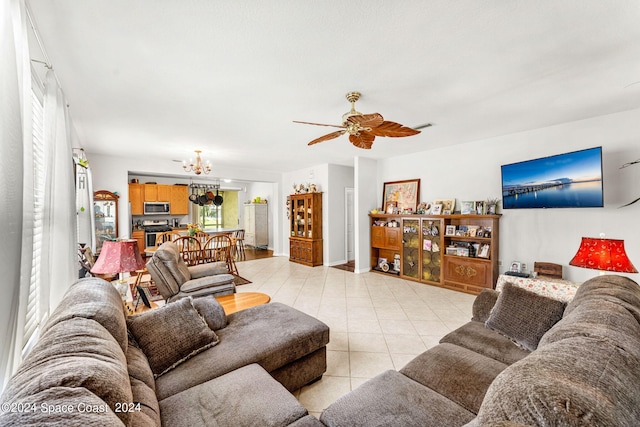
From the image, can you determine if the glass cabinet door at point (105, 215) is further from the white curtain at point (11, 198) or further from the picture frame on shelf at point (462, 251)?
the picture frame on shelf at point (462, 251)

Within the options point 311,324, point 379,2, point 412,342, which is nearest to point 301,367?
point 311,324

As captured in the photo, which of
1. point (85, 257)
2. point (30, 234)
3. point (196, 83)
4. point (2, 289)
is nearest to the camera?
point (2, 289)

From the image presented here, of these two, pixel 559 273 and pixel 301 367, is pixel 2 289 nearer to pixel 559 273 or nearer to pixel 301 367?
pixel 301 367

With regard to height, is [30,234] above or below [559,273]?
above

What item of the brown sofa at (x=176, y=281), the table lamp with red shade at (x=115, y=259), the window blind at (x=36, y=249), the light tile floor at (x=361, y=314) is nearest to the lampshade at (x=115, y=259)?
the table lamp with red shade at (x=115, y=259)

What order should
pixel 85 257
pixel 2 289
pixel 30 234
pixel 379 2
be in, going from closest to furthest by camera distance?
pixel 2 289
pixel 30 234
pixel 379 2
pixel 85 257

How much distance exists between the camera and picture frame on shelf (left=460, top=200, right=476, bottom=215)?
4492mm

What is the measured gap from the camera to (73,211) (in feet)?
6.50

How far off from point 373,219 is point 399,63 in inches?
163

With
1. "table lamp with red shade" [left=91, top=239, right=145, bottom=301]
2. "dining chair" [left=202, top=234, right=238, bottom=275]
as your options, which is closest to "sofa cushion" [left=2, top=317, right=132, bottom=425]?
"table lamp with red shade" [left=91, top=239, right=145, bottom=301]

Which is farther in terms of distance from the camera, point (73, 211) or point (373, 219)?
point (373, 219)

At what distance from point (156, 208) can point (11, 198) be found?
703cm

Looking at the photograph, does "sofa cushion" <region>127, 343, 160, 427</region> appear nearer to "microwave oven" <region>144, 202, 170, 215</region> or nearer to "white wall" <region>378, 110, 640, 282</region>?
"white wall" <region>378, 110, 640, 282</region>

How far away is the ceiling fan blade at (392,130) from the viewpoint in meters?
2.57
